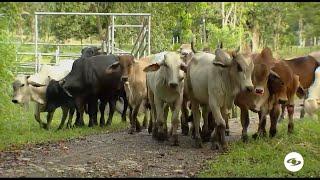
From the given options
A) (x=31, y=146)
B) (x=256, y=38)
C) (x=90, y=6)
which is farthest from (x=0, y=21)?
(x=256, y=38)

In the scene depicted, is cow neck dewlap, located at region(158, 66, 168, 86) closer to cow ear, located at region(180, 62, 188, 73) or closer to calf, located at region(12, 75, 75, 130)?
cow ear, located at region(180, 62, 188, 73)

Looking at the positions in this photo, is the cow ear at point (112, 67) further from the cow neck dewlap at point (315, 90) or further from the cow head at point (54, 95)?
the cow neck dewlap at point (315, 90)

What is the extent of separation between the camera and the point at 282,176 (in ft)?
22.4

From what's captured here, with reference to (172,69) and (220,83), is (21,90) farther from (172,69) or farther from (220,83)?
(220,83)

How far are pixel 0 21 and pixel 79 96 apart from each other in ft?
8.47

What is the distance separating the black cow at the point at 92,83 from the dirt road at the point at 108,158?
1.92 m

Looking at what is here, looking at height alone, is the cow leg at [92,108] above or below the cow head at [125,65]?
below

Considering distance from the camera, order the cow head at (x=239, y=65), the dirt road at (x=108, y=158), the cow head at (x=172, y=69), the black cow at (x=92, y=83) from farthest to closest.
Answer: the black cow at (x=92, y=83) → the cow head at (x=172, y=69) → the cow head at (x=239, y=65) → the dirt road at (x=108, y=158)

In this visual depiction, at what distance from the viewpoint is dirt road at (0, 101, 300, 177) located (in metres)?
6.99

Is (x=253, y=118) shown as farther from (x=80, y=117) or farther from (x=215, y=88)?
(x=215, y=88)

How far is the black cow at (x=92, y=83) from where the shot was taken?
38.8ft

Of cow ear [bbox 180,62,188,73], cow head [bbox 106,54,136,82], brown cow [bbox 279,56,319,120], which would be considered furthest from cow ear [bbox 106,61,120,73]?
brown cow [bbox 279,56,319,120]

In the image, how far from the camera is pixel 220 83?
8680mm

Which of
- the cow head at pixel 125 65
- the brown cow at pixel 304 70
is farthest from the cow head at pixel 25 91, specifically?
the brown cow at pixel 304 70
